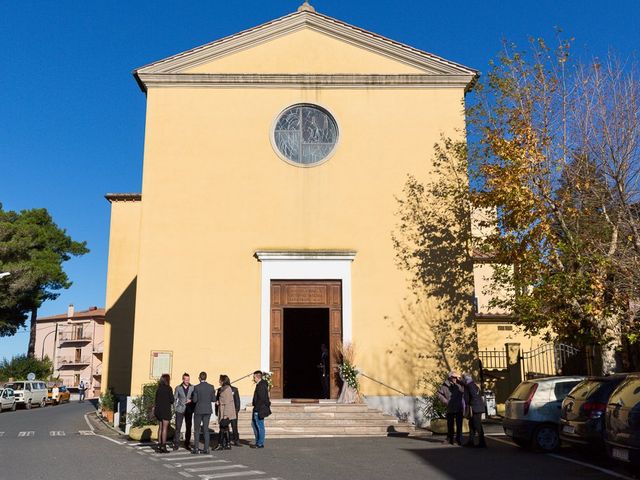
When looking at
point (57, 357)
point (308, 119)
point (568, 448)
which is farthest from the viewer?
point (57, 357)

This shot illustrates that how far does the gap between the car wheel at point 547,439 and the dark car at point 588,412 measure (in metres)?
1.00

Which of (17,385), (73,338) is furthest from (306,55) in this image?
(73,338)

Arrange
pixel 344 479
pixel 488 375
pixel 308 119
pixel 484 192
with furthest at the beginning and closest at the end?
pixel 488 375 < pixel 308 119 < pixel 484 192 < pixel 344 479

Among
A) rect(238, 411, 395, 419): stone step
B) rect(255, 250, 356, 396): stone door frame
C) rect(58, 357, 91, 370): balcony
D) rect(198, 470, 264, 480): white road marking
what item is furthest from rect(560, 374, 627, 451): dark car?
rect(58, 357, 91, 370): balcony

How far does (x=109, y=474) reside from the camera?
9.68m

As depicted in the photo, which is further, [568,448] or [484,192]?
[484,192]

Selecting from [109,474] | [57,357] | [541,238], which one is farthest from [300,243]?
[57,357]

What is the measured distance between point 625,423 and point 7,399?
31142 millimetres

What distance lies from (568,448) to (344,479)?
542cm

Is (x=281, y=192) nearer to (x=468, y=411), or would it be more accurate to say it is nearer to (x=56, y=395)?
(x=468, y=411)

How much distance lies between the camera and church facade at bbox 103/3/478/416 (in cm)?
1647

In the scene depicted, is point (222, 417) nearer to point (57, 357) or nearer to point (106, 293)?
point (106, 293)

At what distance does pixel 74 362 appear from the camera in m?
67.8

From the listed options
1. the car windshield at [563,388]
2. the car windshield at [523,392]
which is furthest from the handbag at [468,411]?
the car windshield at [563,388]
